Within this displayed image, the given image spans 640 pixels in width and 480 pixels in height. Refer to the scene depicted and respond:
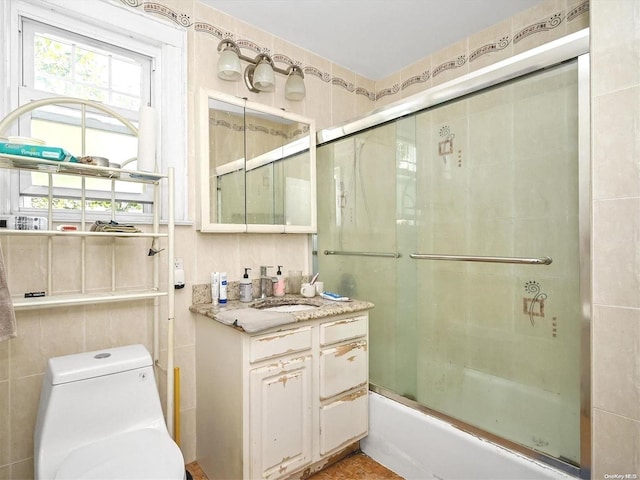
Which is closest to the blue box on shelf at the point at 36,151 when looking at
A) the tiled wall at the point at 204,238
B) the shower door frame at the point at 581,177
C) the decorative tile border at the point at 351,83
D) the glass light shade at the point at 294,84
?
the tiled wall at the point at 204,238

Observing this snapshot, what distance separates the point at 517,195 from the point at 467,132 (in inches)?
14.9

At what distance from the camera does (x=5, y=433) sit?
4.53ft

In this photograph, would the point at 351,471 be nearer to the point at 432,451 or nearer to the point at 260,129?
the point at 432,451

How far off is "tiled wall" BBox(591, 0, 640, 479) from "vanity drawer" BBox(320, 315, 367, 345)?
978mm

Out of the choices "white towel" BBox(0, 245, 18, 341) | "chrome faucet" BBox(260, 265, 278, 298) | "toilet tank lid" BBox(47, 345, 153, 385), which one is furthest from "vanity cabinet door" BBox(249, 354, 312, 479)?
"white towel" BBox(0, 245, 18, 341)

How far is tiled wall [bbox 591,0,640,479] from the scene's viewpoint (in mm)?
1116

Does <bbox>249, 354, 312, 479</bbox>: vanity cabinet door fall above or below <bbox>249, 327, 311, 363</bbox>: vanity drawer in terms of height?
below

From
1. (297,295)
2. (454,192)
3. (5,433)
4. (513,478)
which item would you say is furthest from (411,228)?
(5,433)

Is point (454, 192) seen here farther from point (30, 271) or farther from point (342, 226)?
point (30, 271)

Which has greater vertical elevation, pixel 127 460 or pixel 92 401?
pixel 92 401

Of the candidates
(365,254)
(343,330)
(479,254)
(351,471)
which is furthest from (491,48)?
(351,471)

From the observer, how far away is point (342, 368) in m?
1.78

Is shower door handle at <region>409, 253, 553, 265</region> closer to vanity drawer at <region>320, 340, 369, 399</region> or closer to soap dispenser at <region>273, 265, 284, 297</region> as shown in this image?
vanity drawer at <region>320, 340, 369, 399</region>

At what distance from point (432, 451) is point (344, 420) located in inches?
17.1
